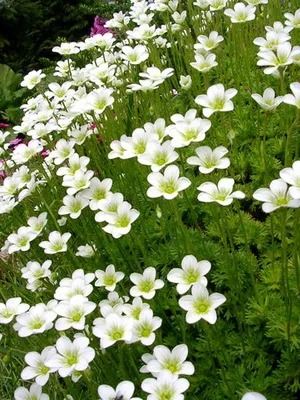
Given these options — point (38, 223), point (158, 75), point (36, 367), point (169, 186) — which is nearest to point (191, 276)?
point (169, 186)

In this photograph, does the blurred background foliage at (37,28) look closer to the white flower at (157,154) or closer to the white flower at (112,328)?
the white flower at (157,154)

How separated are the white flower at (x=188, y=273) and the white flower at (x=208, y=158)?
0.29m

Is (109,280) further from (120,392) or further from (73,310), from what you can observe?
(120,392)

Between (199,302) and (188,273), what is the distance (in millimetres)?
108

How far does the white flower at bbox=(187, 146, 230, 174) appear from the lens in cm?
172

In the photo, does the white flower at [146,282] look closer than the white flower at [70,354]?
No

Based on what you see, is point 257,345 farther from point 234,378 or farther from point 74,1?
point 74,1

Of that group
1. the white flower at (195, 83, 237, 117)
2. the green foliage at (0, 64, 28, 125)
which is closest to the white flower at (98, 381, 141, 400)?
the white flower at (195, 83, 237, 117)

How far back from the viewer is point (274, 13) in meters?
3.15

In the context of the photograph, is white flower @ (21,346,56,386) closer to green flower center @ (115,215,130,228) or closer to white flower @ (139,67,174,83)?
green flower center @ (115,215,130,228)

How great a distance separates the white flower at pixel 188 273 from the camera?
1.58 metres

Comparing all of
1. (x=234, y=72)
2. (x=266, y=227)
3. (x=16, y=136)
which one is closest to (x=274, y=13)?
(x=234, y=72)

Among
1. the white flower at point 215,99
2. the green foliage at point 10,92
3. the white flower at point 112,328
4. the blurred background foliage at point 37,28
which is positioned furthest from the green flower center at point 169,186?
the blurred background foliage at point 37,28

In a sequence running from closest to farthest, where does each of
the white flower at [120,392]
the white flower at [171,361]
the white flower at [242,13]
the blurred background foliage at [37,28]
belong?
1. the white flower at [120,392]
2. the white flower at [171,361]
3. the white flower at [242,13]
4. the blurred background foliage at [37,28]
